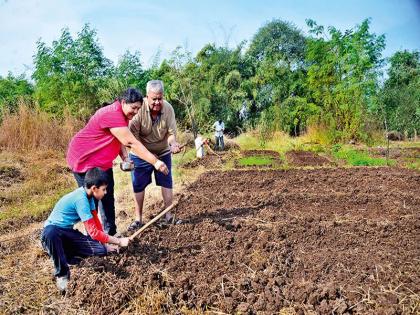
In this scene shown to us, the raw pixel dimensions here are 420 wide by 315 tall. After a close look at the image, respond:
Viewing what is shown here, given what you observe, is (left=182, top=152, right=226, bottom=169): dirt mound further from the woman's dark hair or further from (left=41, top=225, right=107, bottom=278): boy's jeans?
(left=41, top=225, right=107, bottom=278): boy's jeans

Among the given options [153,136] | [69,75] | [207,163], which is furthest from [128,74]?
[153,136]

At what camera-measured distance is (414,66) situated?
94.9 ft

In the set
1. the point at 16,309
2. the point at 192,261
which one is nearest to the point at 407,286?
the point at 192,261

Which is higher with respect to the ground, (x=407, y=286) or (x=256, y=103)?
(x=256, y=103)

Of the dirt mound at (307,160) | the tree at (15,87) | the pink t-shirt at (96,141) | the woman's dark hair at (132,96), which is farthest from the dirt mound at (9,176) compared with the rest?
the tree at (15,87)

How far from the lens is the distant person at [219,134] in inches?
589

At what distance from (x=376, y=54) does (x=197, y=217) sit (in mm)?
15085

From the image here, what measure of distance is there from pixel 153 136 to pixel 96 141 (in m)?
0.87

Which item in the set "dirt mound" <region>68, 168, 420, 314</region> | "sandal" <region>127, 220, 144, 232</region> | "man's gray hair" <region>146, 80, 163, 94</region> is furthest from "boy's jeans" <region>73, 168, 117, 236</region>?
"man's gray hair" <region>146, 80, 163, 94</region>

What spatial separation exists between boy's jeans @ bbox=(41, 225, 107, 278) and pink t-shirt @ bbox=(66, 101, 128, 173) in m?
0.65

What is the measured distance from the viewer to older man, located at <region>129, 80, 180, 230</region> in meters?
4.44

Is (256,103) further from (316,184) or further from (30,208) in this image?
(30,208)

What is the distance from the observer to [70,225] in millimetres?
3477

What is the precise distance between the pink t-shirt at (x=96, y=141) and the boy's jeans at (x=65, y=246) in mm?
650
